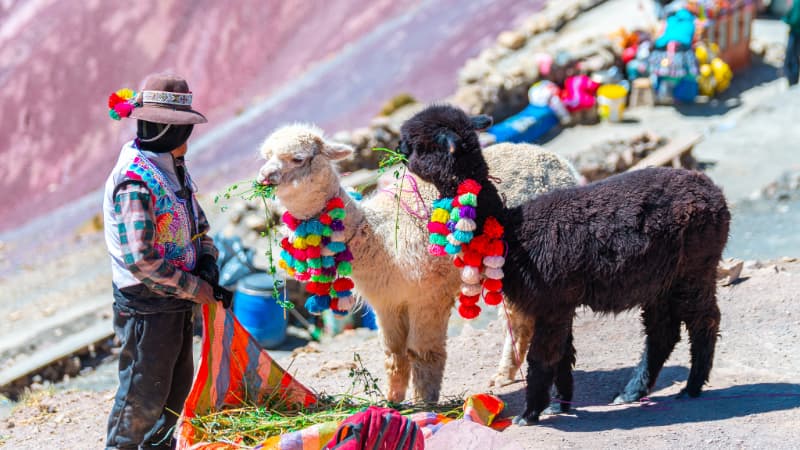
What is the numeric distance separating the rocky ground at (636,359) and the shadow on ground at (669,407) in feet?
0.03

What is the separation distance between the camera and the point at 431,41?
22312 mm

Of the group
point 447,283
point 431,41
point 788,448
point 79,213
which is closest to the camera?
point 788,448

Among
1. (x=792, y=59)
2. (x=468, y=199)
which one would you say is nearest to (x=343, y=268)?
(x=468, y=199)

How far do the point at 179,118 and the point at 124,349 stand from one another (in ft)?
3.88

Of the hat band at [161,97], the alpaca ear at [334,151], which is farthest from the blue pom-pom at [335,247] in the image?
the hat band at [161,97]

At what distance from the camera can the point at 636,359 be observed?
569 cm

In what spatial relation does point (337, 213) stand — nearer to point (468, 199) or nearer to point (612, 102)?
point (468, 199)

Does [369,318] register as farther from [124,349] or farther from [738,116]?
[738,116]

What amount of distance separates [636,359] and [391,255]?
201 centimetres

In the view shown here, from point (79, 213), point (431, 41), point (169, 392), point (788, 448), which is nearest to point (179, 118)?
point (169, 392)

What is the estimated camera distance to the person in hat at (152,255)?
152 inches

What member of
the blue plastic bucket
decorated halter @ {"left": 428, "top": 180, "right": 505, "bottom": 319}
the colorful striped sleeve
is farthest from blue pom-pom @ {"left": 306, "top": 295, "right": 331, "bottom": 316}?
the blue plastic bucket

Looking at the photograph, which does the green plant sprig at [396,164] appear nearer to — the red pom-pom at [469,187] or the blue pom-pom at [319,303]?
the red pom-pom at [469,187]

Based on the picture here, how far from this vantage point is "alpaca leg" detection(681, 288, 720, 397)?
4715 mm
